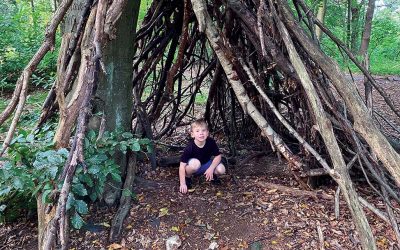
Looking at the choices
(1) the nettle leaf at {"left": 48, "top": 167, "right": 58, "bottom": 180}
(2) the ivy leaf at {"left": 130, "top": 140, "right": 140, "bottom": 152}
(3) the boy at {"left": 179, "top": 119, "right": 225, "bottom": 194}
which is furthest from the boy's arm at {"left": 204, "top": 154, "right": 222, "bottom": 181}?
(1) the nettle leaf at {"left": 48, "top": 167, "right": 58, "bottom": 180}

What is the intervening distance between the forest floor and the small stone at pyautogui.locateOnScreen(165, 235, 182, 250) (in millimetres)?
32

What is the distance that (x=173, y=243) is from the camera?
2.35m

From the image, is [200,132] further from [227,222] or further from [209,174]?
[227,222]

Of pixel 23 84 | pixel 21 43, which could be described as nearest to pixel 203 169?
pixel 23 84

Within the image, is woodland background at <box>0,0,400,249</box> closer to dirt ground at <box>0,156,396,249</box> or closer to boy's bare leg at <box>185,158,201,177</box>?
dirt ground at <box>0,156,396,249</box>

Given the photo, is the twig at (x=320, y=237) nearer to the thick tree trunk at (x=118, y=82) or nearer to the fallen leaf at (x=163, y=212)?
the fallen leaf at (x=163, y=212)

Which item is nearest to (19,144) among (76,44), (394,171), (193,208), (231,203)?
(76,44)

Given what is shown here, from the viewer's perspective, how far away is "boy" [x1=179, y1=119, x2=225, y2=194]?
292cm

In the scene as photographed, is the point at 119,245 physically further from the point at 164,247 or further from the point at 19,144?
the point at 19,144

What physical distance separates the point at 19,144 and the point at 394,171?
1919 mm

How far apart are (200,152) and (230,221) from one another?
0.68 m

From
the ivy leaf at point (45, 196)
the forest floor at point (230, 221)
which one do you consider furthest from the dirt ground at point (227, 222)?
the ivy leaf at point (45, 196)

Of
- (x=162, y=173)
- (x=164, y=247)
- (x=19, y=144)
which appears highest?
(x=19, y=144)

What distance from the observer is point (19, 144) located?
2.02m
